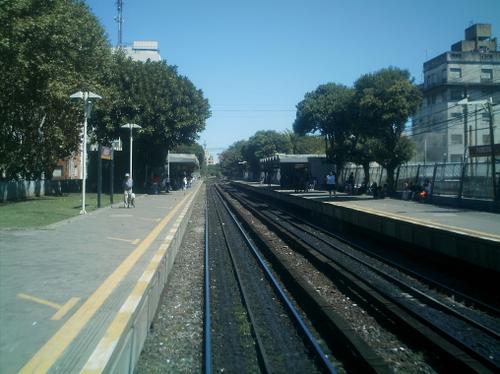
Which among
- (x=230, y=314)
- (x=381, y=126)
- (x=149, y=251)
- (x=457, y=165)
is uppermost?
(x=381, y=126)

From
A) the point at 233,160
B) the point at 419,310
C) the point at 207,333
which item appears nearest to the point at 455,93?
the point at 419,310

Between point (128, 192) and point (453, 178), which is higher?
point (453, 178)

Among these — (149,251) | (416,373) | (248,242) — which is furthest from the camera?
(248,242)

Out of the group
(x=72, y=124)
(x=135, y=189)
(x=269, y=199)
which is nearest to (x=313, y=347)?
(x=72, y=124)

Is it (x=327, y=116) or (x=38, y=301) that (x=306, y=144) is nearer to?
(x=327, y=116)

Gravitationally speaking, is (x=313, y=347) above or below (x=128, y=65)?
below

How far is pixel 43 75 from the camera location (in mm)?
25031

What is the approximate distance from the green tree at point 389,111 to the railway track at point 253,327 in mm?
20228

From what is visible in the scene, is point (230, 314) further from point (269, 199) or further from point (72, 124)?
point (269, 199)

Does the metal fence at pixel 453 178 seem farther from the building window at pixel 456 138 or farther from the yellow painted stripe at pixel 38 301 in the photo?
the building window at pixel 456 138

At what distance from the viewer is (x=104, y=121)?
126 ft

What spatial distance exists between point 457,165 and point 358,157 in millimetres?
12564

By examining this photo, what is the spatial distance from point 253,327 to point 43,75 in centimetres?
2208

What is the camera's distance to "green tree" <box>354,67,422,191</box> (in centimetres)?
3011
